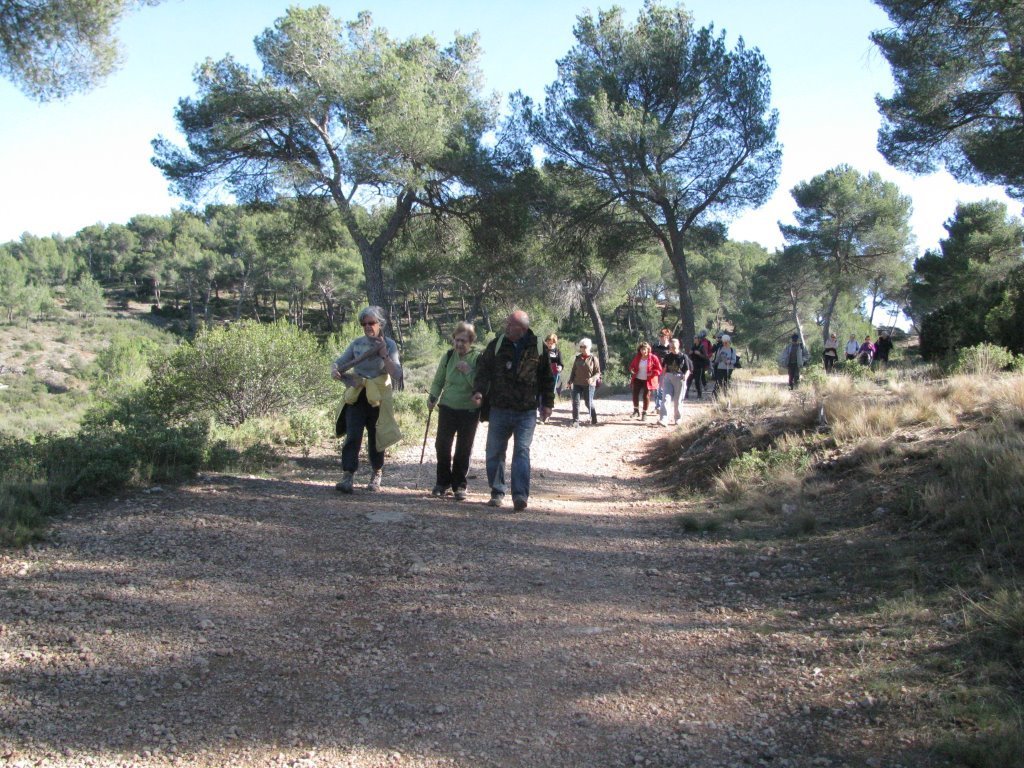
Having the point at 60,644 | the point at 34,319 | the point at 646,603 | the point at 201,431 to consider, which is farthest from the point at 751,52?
the point at 34,319

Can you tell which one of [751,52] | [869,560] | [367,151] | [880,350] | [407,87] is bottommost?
[869,560]

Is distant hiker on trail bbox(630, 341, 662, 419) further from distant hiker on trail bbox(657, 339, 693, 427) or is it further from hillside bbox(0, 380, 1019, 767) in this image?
hillside bbox(0, 380, 1019, 767)

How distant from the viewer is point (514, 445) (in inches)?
274

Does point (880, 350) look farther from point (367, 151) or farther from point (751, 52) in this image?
point (367, 151)

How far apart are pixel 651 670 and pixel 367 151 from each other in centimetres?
1520

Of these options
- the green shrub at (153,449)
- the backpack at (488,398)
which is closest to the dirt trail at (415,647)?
the green shrub at (153,449)

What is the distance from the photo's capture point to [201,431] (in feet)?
26.6

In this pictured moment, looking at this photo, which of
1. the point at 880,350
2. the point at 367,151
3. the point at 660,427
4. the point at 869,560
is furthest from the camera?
the point at 880,350

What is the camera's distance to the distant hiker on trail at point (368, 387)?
23.5 ft

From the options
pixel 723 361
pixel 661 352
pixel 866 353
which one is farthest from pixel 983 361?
pixel 866 353

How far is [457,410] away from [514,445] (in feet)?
2.42

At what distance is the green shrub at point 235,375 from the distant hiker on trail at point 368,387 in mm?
5377

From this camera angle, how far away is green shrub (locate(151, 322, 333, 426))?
39.5ft

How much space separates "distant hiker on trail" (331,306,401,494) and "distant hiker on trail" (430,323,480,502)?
469mm
